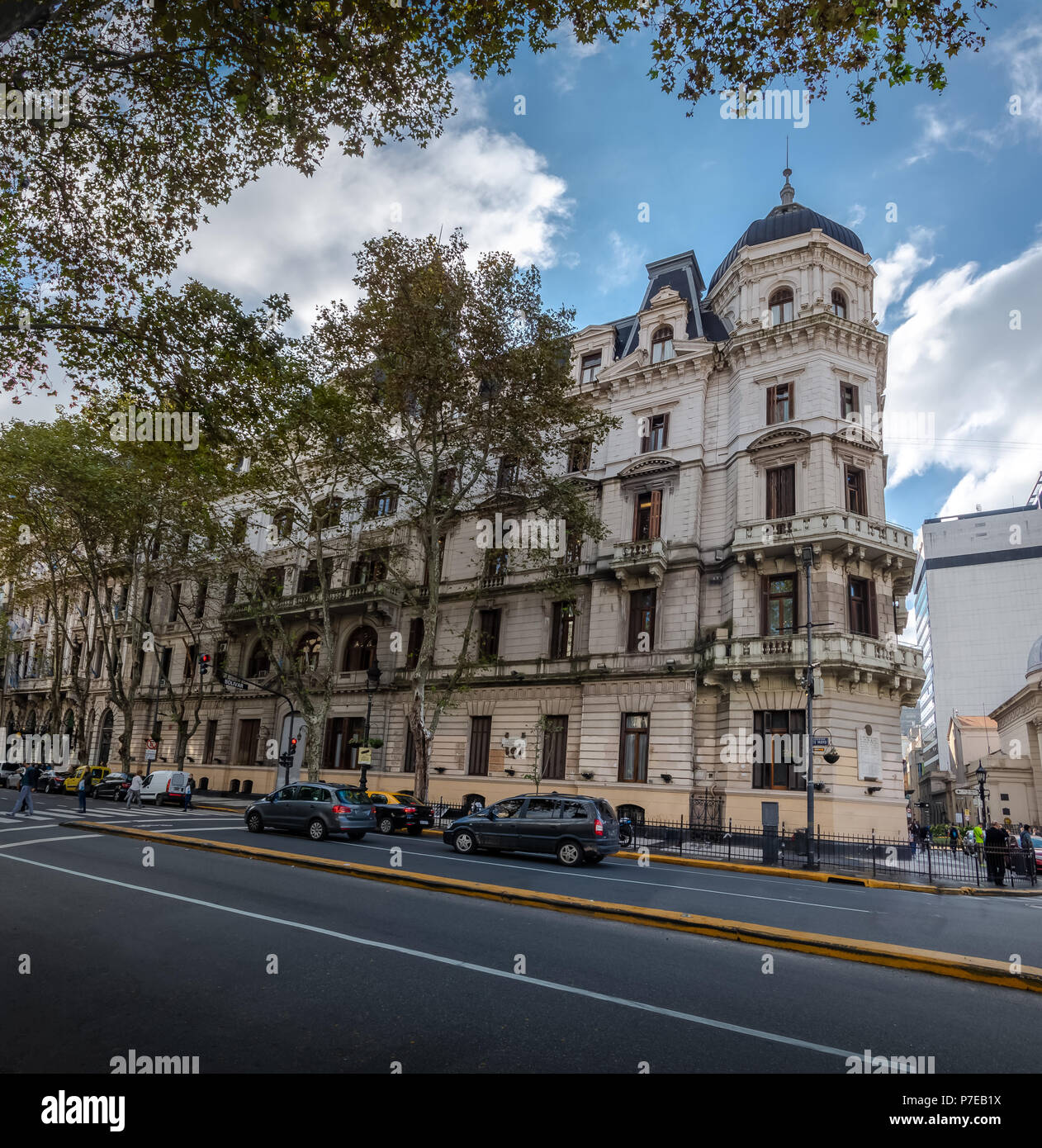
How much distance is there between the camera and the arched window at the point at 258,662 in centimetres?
4116

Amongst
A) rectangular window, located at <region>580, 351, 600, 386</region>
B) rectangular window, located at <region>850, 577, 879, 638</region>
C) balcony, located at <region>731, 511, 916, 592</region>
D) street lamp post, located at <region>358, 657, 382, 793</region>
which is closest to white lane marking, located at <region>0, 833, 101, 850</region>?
street lamp post, located at <region>358, 657, 382, 793</region>

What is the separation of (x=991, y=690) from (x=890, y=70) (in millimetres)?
116073

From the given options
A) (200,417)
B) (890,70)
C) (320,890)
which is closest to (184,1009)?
(320,890)

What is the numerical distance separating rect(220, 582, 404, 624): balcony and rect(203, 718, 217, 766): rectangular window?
7.20m

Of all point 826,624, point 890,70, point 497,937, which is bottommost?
Result: point 497,937

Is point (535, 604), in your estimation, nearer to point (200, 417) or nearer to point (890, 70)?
point (200, 417)

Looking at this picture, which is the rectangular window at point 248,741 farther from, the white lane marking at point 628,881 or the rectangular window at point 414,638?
the white lane marking at point 628,881

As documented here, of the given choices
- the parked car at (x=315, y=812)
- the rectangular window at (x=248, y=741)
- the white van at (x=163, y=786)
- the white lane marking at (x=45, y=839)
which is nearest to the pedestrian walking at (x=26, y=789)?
the white lane marking at (x=45, y=839)

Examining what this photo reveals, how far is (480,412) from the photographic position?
26.8 m

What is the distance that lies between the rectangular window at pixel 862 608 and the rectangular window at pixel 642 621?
7.25 metres

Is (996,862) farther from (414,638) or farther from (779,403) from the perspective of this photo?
(414,638)

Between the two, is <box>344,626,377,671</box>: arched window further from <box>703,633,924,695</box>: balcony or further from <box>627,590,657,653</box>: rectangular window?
<box>703,633,924,695</box>: balcony

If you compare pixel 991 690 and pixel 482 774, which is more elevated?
pixel 991 690

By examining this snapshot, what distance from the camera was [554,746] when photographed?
98.8ft
